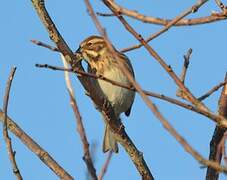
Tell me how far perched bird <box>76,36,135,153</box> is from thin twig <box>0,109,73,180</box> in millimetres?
3303

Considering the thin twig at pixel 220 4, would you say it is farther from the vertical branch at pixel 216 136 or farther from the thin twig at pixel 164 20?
the vertical branch at pixel 216 136

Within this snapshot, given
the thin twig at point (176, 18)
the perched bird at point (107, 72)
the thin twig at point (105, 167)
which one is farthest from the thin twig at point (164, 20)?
the perched bird at point (107, 72)

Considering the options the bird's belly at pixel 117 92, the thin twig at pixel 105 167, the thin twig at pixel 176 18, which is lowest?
the thin twig at pixel 105 167

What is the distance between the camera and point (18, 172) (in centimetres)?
283

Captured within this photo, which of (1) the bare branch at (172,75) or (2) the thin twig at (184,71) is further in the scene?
(2) the thin twig at (184,71)

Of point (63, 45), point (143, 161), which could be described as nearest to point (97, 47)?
point (143, 161)

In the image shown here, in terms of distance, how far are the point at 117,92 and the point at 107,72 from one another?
263 mm

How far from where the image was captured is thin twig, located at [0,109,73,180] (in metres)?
3.24

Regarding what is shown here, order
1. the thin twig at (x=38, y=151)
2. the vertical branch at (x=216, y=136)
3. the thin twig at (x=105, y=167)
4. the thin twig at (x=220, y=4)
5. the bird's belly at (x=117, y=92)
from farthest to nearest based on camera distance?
the bird's belly at (x=117, y=92) < the vertical branch at (x=216, y=136) < the thin twig at (x=38, y=151) < the thin twig at (x=220, y=4) < the thin twig at (x=105, y=167)

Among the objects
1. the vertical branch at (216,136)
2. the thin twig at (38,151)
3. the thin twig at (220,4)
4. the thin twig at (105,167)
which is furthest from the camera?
the vertical branch at (216,136)

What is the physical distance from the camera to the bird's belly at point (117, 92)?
23.6 ft

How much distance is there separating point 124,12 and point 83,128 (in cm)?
74

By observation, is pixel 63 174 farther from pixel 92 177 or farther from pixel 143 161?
pixel 143 161

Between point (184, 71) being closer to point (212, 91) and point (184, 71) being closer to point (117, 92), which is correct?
point (212, 91)
